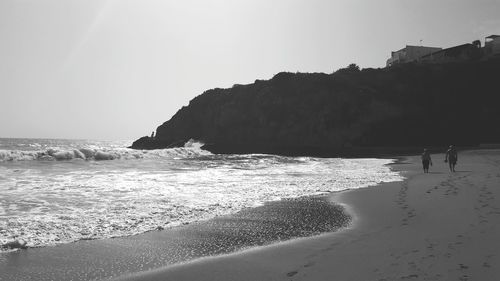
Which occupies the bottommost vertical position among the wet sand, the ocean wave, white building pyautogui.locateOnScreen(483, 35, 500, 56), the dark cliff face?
the wet sand

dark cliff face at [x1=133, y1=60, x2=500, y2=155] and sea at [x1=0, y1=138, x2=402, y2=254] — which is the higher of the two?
dark cliff face at [x1=133, y1=60, x2=500, y2=155]

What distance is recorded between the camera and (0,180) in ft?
44.5

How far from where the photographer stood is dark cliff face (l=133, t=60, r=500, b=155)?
174 feet

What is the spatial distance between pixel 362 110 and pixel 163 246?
54.5m

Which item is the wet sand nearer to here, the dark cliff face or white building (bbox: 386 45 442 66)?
the dark cliff face

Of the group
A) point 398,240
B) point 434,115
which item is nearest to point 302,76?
point 434,115

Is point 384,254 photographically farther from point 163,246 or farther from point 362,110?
point 362,110

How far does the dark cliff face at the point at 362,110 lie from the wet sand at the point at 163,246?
4113cm

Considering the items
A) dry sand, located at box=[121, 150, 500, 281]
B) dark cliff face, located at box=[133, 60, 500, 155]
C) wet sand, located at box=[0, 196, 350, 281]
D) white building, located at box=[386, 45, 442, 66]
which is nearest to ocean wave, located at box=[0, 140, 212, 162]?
dark cliff face, located at box=[133, 60, 500, 155]

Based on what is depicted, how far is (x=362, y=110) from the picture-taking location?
5694 centimetres

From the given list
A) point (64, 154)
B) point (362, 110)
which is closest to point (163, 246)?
point (64, 154)

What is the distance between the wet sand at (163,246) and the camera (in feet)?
16.1

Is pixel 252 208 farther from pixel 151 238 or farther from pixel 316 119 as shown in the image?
pixel 316 119

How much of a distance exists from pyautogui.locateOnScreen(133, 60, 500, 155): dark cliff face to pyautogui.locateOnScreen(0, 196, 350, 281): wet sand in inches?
1619
